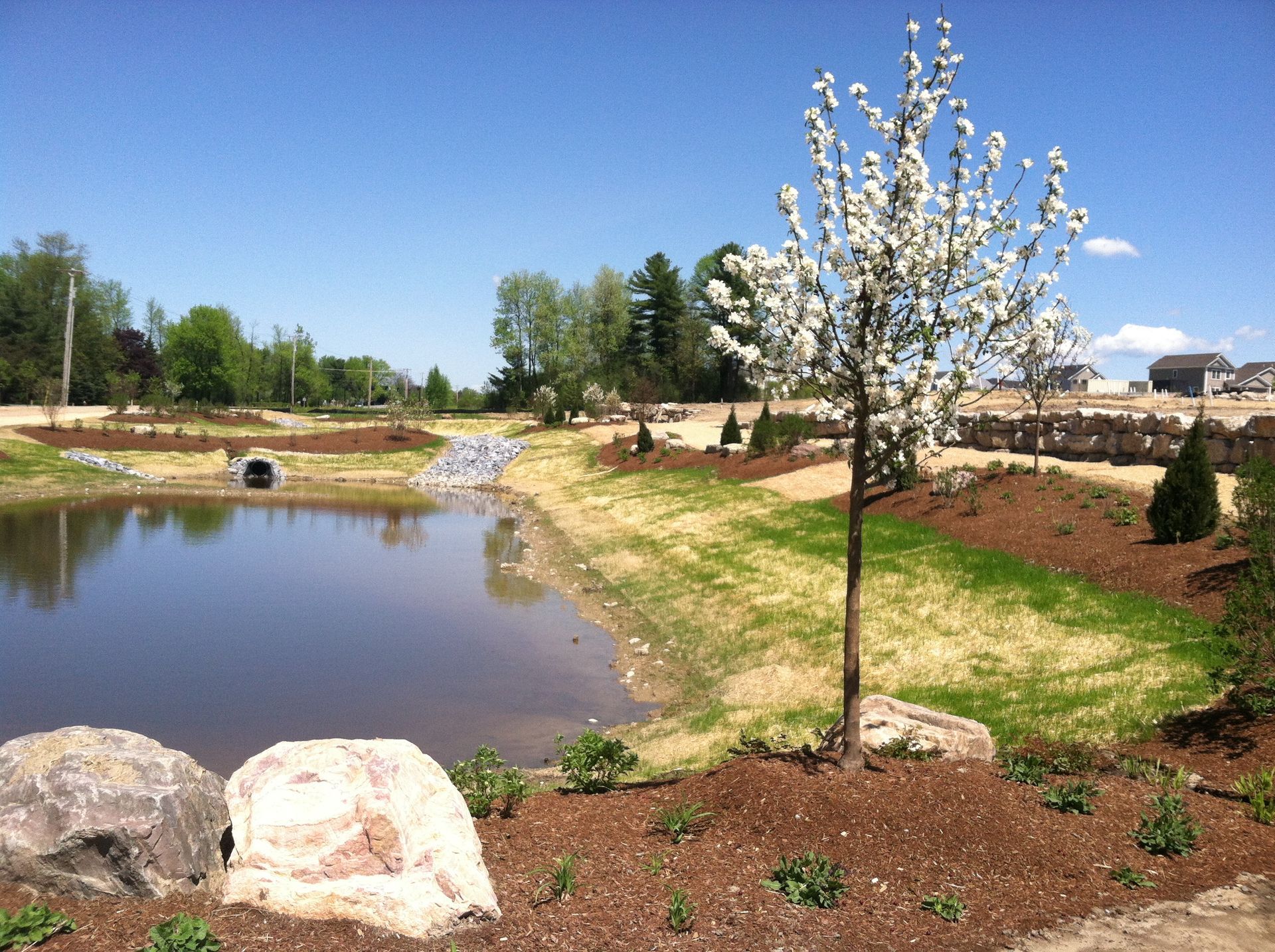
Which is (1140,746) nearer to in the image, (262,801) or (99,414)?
(262,801)

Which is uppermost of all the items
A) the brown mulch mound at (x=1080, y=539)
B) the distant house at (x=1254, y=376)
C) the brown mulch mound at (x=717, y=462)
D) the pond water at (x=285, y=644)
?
the distant house at (x=1254, y=376)

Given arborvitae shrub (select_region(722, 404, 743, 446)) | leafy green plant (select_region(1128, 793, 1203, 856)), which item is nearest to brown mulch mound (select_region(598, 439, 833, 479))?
arborvitae shrub (select_region(722, 404, 743, 446))

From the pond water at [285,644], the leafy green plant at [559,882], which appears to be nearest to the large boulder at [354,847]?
the leafy green plant at [559,882]

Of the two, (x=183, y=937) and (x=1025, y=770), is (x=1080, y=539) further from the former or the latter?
(x=183, y=937)

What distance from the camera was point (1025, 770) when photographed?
674 cm

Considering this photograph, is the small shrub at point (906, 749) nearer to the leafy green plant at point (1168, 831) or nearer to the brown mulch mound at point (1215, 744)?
the leafy green plant at point (1168, 831)

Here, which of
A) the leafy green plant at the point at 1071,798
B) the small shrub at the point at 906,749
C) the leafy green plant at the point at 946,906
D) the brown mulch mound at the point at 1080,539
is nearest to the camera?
the leafy green plant at the point at 946,906

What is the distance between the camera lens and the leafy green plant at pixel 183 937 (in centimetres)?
412

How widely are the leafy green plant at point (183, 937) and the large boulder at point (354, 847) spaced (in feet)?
1.40

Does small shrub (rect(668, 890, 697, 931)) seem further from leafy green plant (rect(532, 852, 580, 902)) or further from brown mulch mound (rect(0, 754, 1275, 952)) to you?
leafy green plant (rect(532, 852, 580, 902))

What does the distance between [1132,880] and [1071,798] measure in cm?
81

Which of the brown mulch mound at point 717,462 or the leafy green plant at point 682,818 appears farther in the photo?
the brown mulch mound at point 717,462

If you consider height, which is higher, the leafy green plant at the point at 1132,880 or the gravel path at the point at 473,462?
the gravel path at the point at 473,462

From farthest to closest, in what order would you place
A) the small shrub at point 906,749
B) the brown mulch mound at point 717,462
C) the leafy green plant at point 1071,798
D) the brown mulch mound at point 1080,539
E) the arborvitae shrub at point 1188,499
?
1. the brown mulch mound at point 717,462
2. the arborvitae shrub at point 1188,499
3. the brown mulch mound at point 1080,539
4. the small shrub at point 906,749
5. the leafy green plant at point 1071,798
